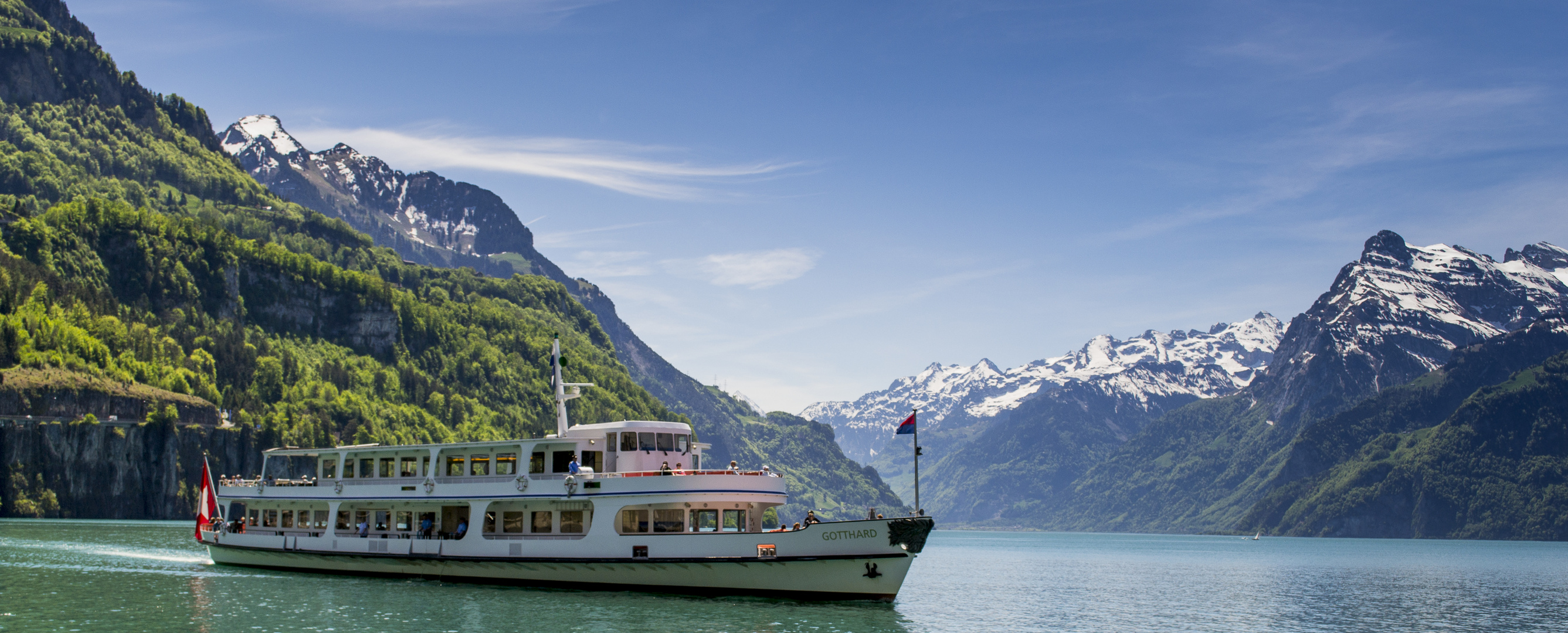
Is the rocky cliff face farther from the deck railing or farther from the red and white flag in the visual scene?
the deck railing

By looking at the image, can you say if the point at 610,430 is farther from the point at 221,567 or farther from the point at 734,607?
the point at 221,567

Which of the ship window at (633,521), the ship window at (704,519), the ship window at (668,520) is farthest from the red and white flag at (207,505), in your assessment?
the ship window at (704,519)

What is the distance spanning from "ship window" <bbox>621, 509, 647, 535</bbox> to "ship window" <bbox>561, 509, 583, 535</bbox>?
2382mm

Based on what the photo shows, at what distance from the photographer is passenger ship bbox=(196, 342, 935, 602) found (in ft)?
162

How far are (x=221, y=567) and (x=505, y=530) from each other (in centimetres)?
2104

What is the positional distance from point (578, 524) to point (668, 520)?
470 centimetres

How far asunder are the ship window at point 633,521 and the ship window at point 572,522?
2382 millimetres

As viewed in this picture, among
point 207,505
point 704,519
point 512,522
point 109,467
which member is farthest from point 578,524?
point 109,467

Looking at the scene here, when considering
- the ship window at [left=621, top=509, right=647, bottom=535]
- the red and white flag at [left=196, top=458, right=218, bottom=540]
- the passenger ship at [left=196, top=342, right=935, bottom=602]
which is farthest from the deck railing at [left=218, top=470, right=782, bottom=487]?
the red and white flag at [left=196, top=458, right=218, bottom=540]

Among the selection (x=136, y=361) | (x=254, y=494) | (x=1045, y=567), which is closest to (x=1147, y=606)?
(x=254, y=494)

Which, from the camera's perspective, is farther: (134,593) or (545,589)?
(545,589)

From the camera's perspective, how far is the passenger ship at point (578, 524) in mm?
49500

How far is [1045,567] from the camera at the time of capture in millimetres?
131125

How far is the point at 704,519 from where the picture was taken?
5200cm
